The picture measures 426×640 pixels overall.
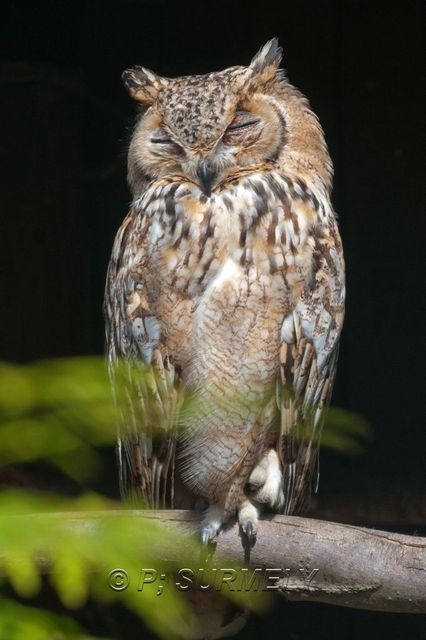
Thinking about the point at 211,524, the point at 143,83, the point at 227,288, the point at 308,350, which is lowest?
the point at 211,524

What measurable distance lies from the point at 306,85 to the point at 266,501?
1605 millimetres

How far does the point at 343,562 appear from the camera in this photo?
1.64m

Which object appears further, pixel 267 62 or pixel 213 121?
pixel 267 62

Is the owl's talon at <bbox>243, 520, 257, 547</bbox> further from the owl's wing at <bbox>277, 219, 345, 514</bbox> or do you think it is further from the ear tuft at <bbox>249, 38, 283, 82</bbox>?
the ear tuft at <bbox>249, 38, 283, 82</bbox>

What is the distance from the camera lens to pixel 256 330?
1835 mm

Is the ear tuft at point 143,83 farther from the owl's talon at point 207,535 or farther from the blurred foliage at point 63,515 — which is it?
the blurred foliage at point 63,515

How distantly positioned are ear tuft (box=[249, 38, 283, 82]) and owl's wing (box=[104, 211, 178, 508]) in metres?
0.36

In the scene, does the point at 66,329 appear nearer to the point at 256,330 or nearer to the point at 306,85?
the point at 306,85

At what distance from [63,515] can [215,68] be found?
268cm

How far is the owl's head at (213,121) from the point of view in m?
1.81

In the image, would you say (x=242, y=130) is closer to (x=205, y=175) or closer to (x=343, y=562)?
(x=205, y=175)

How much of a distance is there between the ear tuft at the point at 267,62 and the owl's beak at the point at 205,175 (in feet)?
0.75
